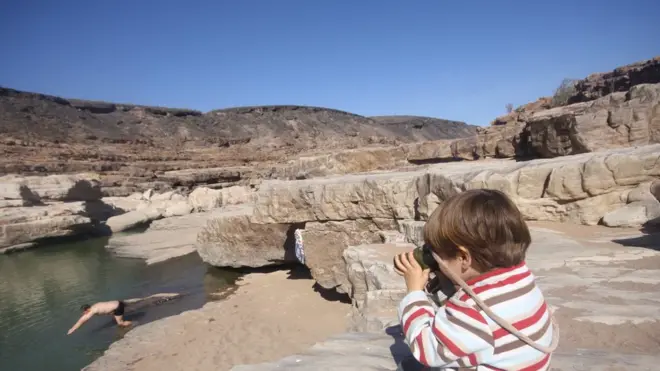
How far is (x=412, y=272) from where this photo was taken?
1.27m

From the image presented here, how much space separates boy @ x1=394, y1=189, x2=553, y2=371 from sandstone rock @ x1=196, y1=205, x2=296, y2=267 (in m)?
6.55

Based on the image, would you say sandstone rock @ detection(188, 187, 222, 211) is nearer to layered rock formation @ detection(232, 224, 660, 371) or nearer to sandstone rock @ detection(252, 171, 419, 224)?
sandstone rock @ detection(252, 171, 419, 224)

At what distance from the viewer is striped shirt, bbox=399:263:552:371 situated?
3.47 ft

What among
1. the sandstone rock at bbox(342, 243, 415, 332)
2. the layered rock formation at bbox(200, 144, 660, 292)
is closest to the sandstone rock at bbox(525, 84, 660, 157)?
the layered rock formation at bbox(200, 144, 660, 292)

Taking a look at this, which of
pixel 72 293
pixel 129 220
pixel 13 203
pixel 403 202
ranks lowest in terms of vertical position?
pixel 72 293

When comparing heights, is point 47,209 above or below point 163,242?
above

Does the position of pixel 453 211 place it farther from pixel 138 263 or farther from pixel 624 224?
pixel 138 263

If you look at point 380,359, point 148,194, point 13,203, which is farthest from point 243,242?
point 148,194

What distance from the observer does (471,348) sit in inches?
41.8

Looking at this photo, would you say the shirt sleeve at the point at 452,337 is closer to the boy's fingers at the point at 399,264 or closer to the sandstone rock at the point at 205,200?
the boy's fingers at the point at 399,264

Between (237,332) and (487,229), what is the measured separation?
528 cm

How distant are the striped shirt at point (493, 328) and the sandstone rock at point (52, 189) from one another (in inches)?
698

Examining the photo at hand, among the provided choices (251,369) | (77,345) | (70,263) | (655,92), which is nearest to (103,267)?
(70,263)

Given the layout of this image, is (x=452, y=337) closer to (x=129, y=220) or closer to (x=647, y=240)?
(x=647, y=240)
